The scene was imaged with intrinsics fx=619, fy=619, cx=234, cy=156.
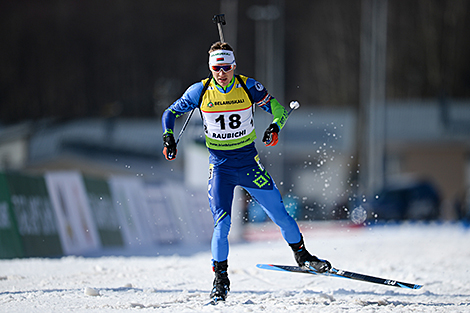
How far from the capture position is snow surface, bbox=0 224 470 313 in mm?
Answer: 5379

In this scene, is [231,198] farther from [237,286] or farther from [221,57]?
[221,57]

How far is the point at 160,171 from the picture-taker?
29.0 metres

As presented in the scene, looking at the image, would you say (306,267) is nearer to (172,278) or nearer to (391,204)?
(172,278)

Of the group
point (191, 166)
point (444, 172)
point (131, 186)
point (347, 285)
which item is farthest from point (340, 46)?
point (347, 285)

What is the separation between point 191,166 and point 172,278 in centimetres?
858

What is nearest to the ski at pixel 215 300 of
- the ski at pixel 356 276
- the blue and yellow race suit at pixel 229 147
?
the blue and yellow race suit at pixel 229 147

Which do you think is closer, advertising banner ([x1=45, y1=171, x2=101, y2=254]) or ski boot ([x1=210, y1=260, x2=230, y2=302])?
ski boot ([x1=210, y1=260, x2=230, y2=302])

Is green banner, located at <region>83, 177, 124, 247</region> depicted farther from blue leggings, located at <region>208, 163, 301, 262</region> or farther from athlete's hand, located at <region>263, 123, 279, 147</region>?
athlete's hand, located at <region>263, 123, 279, 147</region>

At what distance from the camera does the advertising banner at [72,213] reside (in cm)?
998

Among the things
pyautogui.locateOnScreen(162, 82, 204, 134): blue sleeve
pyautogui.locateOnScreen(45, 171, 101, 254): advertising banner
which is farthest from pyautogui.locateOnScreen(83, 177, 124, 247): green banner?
pyautogui.locateOnScreen(162, 82, 204, 134): blue sleeve

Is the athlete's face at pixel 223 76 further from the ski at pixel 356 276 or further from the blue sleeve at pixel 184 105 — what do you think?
the ski at pixel 356 276

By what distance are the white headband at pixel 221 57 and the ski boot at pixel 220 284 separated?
6.22 feet

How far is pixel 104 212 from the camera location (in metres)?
11.2

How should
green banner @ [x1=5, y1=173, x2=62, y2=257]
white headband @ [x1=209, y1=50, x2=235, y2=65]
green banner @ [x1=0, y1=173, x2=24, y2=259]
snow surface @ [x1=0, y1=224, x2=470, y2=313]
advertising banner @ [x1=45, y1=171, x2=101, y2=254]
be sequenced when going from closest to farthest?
snow surface @ [x1=0, y1=224, x2=470, y2=313]
white headband @ [x1=209, y1=50, x2=235, y2=65]
green banner @ [x1=0, y1=173, x2=24, y2=259]
green banner @ [x1=5, y1=173, x2=62, y2=257]
advertising banner @ [x1=45, y1=171, x2=101, y2=254]
